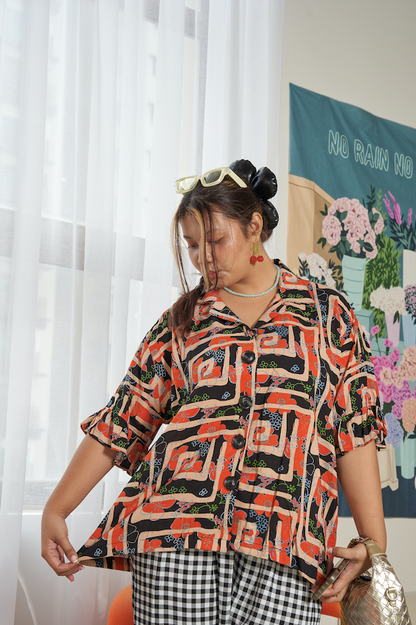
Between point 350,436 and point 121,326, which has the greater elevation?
point 121,326

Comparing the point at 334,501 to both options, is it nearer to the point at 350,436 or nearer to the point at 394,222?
the point at 350,436

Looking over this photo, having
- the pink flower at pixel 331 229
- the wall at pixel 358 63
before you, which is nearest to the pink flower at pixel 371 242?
the pink flower at pixel 331 229

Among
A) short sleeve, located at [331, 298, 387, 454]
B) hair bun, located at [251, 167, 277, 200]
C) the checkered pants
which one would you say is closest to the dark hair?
hair bun, located at [251, 167, 277, 200]

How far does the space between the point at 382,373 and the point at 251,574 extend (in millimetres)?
1266

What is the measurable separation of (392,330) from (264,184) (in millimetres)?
1137

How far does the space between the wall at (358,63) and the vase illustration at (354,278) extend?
25 cm

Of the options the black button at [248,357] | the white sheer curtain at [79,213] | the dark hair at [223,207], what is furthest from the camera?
the white sheer curtain at [79,213]

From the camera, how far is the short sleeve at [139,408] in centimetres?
99

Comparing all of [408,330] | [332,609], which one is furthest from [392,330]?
[332,609]

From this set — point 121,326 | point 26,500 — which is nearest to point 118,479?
point 26,500

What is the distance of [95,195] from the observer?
57.4 inches

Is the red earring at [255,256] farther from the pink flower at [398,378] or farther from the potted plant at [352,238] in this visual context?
the pink flower at [398,378]

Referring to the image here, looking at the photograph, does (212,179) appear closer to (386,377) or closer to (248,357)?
(248,357)

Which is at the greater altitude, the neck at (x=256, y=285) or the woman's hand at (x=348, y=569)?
the neck at (x=256, y=285)
